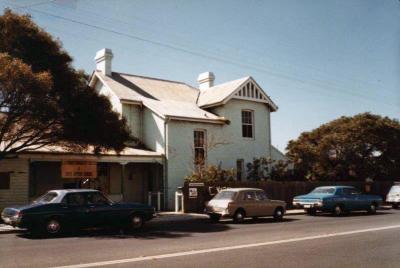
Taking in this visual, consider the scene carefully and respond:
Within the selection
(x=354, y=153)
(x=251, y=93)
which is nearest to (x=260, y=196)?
(x=251, y=93)

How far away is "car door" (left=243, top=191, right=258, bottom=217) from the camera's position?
18406 mm

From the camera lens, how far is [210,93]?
3105 centimetres

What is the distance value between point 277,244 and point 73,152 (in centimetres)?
1210

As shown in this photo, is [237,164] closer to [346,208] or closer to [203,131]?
[203,131]

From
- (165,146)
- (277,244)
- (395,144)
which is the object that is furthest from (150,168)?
(395,144)

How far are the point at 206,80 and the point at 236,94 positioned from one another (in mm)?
4951

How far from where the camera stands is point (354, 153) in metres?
33.9

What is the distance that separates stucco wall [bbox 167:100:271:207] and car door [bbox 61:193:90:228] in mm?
10633

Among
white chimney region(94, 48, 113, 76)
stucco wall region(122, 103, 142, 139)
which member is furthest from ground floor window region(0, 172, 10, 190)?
white chimney region(94, 48, 113, 76)

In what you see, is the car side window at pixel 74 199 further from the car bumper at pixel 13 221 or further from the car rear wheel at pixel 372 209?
the car rear wheel at pixel 372 209

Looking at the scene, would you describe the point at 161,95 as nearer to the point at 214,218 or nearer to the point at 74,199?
the point at 214,218

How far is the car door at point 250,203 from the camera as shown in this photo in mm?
18406

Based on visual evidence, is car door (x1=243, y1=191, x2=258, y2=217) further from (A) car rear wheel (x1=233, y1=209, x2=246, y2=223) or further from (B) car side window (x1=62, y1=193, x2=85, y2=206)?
(B) car side window (x1=62, y1=193, x2=85, y2=206)

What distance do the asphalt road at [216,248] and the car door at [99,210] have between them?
45cm
